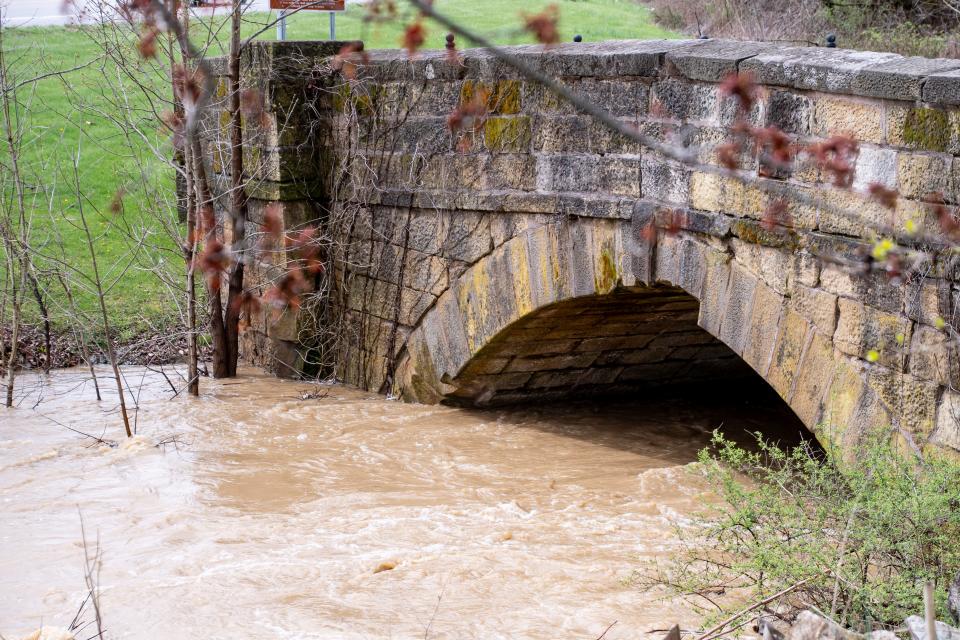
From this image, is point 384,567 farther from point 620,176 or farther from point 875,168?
point 875,168

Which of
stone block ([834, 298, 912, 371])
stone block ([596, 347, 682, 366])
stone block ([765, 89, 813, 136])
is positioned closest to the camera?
stone block ([834, 298, 912, 371])

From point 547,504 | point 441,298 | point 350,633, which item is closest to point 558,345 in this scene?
point 441,298

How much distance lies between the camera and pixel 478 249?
22.6 feet

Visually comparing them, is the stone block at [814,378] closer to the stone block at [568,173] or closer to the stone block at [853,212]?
the stone block at [853,212]

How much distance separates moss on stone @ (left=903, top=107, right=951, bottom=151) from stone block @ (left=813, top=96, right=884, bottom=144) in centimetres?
13

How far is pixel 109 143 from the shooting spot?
14.3 metres

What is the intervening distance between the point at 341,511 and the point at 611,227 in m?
2.05

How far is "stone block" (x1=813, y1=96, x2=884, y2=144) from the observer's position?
14.1 feet

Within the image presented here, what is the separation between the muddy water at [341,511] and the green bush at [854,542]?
15.8 inches

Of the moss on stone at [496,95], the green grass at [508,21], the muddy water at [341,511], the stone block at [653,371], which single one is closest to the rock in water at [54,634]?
the muddy water at [341,511]

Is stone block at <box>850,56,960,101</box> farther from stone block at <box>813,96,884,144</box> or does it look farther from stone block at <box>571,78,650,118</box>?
stone block at <box>571,78,650,118</box>

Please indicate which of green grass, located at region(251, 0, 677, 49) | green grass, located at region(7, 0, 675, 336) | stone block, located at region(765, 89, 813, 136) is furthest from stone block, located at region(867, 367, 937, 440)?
green grass, located at region(251, 0, 677, 49)

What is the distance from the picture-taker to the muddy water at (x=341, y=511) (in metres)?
4.46

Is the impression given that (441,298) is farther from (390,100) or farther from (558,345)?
(390,100)
